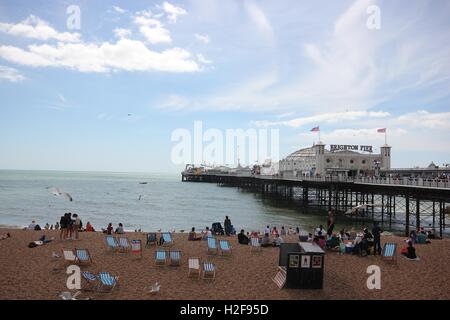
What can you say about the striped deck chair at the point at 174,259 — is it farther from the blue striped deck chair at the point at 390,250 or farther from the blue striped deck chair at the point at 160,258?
the blue striped deck chair at the point at 390,250

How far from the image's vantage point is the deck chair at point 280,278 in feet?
31.0

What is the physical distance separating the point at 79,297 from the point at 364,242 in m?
8.82

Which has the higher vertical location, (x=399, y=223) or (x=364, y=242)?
(x=364, y=242)

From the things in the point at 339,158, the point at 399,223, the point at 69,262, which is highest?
the point at 339,158

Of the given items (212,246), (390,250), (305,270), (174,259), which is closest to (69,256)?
(174,259)

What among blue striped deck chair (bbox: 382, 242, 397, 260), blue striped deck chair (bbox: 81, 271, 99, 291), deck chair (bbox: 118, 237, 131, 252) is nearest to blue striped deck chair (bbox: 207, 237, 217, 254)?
deck chair (bbox: 118, 237, 131, 252)

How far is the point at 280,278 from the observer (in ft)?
32.1

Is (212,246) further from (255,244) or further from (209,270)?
(209,270)

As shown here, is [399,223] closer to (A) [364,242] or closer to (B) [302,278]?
(A) [364,242]
